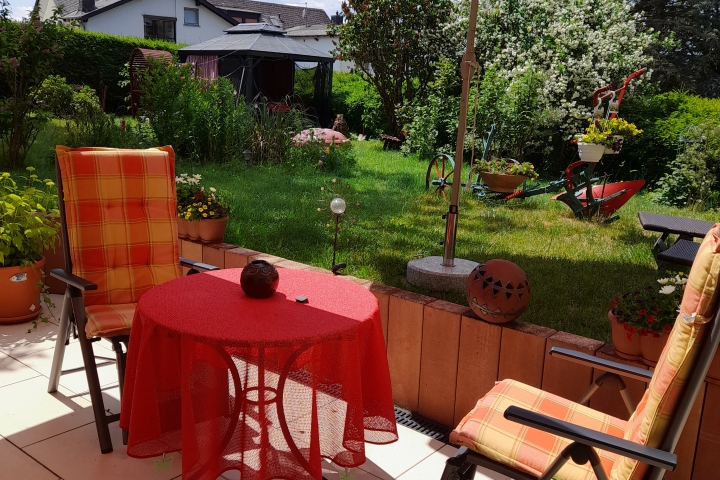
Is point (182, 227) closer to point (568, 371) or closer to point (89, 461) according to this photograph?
point (89, 461)

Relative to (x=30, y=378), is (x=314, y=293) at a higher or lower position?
higher

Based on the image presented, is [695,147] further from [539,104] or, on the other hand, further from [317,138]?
[317,138]

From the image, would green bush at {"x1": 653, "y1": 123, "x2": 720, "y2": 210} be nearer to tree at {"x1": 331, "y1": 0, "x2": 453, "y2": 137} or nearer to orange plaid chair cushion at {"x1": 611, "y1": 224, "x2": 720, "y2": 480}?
tree at {"x1": 331, "y1": 0, "x2": 453, "y2": 137}

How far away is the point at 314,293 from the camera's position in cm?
251

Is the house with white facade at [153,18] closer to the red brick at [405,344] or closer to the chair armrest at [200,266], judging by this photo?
the chair armrest at [200,266]

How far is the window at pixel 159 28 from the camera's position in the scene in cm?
2953

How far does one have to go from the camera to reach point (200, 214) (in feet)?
13.8

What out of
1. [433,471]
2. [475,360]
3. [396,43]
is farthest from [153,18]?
[433,471]

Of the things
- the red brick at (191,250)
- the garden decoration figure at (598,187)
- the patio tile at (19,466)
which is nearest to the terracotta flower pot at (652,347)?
the patio tile at (19,466)

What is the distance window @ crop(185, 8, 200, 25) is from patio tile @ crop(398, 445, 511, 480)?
31259mm

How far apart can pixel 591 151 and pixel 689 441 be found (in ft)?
14.8

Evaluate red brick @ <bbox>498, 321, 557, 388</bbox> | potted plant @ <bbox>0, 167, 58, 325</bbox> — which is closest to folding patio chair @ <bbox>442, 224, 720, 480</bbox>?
red brick @ <bbox>498, 321, 557, 388</bbox>

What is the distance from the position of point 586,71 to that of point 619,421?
352 inches

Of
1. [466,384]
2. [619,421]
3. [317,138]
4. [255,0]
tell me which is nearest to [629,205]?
[317,138]
